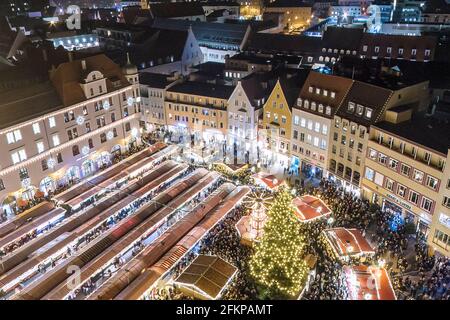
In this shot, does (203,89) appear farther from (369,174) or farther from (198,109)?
(369,174)

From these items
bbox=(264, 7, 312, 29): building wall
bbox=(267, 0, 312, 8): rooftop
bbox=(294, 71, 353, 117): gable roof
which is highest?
bbox=(267, 0, 312, 8): rooftop

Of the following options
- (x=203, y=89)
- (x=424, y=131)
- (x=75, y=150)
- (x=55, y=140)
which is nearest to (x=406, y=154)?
(x=424, y=131)

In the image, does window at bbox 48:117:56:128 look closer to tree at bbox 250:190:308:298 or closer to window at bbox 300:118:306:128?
window at bbox 300:118:306:128

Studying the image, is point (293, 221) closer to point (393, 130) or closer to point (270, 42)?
point (393, 130)

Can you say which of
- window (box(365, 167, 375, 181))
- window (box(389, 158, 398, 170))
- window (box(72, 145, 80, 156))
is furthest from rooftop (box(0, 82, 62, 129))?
window (box(389, 158, 398, 170))

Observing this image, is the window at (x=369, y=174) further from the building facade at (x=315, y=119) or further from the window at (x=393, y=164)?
the building facade at (x=315, y=119)

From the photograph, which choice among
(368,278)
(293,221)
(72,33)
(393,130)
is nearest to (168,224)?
(293,221)

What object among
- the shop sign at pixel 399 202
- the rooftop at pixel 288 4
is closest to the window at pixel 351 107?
the shop sign at pixel 399 202

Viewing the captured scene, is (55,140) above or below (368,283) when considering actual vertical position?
above
